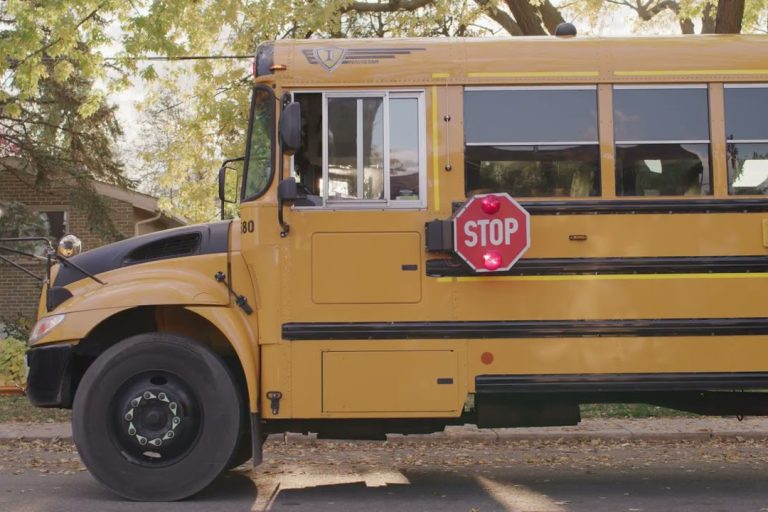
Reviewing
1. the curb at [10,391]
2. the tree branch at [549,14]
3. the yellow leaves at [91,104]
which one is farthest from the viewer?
the tree branch at [549,14]

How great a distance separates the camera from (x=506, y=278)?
21.8ft

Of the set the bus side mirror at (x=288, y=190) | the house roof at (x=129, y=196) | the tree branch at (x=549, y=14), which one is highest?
the tree branch at (x=549, y=14)

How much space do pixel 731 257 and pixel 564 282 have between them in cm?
111

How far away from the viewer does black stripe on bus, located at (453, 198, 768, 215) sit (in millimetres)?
6656

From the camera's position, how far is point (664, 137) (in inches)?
266

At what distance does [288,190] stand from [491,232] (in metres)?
1.34

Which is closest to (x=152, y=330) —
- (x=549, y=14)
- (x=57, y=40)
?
(x=57, y=40)

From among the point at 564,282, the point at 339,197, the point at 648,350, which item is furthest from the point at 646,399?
the point at 339,197

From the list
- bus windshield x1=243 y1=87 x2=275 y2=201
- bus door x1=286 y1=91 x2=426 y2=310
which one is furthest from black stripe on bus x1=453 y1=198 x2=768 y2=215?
bus windshield x1=243 y1=87 x2=275 y2=201

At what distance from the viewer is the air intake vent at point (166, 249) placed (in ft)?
23.1

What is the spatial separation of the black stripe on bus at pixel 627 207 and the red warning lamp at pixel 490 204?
16 centimetres

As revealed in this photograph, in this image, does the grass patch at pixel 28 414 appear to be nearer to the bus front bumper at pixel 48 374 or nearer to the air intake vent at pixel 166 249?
the bus front bumper at pixel 48 374

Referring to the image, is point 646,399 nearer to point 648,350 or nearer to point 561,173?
A: point 648,350

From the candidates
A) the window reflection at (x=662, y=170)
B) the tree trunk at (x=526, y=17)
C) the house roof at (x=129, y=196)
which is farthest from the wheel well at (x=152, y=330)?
the house roof at (x=129, y=196)
